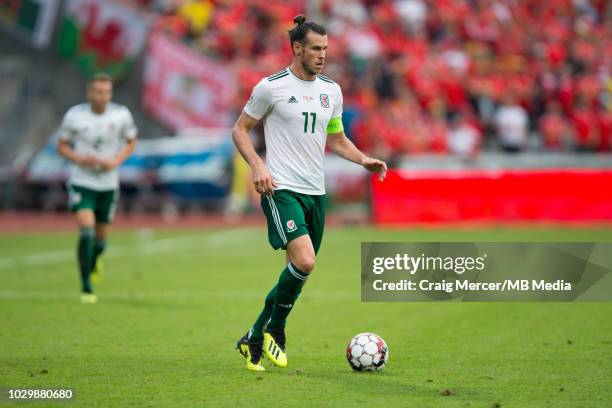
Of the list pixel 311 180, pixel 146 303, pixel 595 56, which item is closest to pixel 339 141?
pixel 311 180

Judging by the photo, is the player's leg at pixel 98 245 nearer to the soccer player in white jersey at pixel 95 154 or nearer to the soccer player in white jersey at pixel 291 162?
the soccer player in white jersey at pixel 95 154

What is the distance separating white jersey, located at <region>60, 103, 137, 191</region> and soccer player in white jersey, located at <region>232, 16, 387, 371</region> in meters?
5.65

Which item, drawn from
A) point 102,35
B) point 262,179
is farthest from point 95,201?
point 102,35

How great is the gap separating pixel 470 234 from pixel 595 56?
10.2 metres

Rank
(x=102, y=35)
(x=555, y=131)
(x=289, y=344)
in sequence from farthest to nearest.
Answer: (x=102, y=35)
(x=555, y=131)
(x=289, y=344)

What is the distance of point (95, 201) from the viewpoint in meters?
14.1

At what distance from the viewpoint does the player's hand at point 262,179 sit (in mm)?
8430

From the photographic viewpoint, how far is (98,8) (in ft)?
102

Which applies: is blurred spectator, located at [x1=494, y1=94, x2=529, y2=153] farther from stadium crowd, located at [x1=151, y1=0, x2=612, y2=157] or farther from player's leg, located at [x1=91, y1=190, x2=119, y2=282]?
player's leg, located at [x1=91, y1=190, x2=119, y2=282]

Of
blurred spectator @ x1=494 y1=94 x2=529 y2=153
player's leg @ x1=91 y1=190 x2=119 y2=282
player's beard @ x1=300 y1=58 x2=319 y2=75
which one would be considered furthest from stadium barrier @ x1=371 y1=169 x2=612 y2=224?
player's beard @ x1=300 y1=58 x2=319 y2=75

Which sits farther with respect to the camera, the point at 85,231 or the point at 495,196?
the point at 495,196

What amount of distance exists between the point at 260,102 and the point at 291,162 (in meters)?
0.52

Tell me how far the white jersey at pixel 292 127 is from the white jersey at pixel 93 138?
5.69 metres

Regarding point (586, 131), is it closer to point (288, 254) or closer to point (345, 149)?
point (345, 149)
